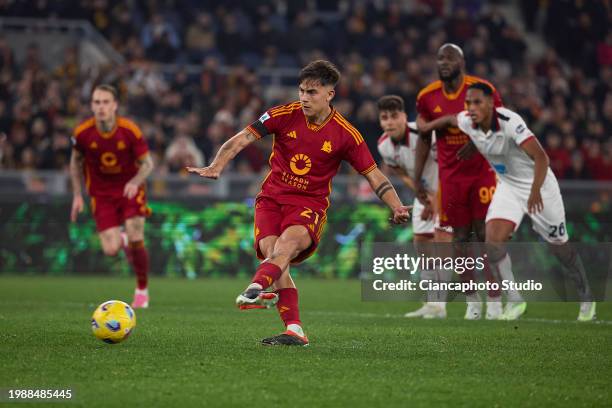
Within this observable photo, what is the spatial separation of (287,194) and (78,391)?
9.87 ft

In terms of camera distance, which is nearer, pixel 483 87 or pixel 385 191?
pixel 385 191

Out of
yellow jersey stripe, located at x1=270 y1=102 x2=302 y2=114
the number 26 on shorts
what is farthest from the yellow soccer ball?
the number 26 on shorts

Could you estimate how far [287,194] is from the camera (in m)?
8.70

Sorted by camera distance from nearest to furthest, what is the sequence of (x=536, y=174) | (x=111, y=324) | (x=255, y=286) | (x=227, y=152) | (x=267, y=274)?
(x=255, y=286) < (x=267, y=274) < (x=111, y=324) < (x=227, y=152) < (x=536, y=174)

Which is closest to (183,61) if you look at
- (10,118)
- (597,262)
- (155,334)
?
(10,118)

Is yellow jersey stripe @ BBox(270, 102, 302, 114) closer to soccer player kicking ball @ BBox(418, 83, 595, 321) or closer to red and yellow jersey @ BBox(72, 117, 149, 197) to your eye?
soccer player kicking ball @ BBox(418, 83, 595, 321)

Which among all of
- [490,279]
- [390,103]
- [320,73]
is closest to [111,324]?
[320,73]

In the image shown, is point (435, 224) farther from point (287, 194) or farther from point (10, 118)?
point (10, 118)

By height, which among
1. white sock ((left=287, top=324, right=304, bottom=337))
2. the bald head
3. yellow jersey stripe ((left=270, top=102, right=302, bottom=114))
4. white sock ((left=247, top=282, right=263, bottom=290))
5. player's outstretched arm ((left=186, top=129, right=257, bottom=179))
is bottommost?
white sock ((left=287, top=324, right=304, bottom=337))

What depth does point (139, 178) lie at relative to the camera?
1277 centimetres

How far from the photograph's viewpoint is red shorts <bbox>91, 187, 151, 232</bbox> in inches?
525

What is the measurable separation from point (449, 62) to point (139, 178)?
→ 12.6ft

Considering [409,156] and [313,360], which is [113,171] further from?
[313,360]

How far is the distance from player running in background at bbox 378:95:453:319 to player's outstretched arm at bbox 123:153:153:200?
2858 millimetres
